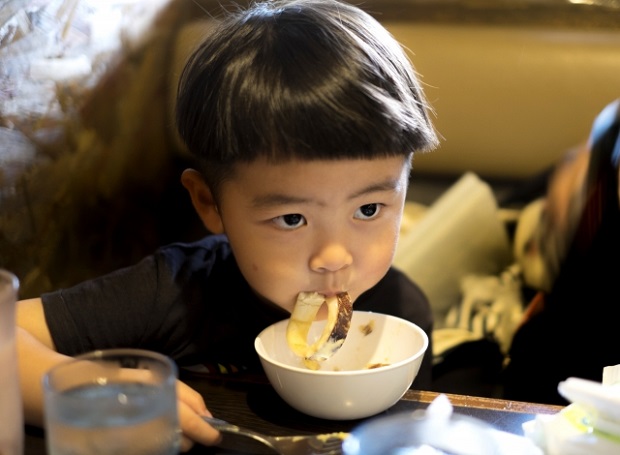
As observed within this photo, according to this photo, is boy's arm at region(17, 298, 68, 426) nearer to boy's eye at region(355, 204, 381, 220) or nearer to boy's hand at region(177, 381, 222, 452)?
boy's hand at region(177, 381, 222, 452)

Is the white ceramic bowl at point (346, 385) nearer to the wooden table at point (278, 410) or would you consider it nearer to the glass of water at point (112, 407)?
the wooden table at point (278, 410)

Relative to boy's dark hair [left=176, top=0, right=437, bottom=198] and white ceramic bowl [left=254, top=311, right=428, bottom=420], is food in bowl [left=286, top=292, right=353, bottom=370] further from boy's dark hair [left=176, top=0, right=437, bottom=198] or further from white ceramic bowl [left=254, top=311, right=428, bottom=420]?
boy's dark hair [left=176, top=0, right=437, bottom=198]

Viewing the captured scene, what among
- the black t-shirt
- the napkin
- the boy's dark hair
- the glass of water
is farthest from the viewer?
the black t-shirt

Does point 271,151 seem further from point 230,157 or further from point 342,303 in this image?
point 342,303

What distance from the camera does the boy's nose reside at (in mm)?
971

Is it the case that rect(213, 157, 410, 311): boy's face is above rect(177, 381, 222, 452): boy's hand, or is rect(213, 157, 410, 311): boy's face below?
above

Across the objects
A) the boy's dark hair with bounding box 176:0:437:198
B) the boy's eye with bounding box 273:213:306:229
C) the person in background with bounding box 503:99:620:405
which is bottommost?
the person in background with bounding box 503:99:620:405

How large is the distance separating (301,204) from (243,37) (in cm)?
24

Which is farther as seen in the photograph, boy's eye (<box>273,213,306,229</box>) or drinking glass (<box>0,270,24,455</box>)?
boy's eye (<box>273,213,306,229</box>)

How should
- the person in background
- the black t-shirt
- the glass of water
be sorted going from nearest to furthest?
the glass of water
the black t-shirt
the person in background

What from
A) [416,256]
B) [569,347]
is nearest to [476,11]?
[416,256]

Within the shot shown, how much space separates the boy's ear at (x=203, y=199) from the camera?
1156 mm

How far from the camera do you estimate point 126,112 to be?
2.11 metres

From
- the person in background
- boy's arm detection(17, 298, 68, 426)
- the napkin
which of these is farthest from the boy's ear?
the person in background
